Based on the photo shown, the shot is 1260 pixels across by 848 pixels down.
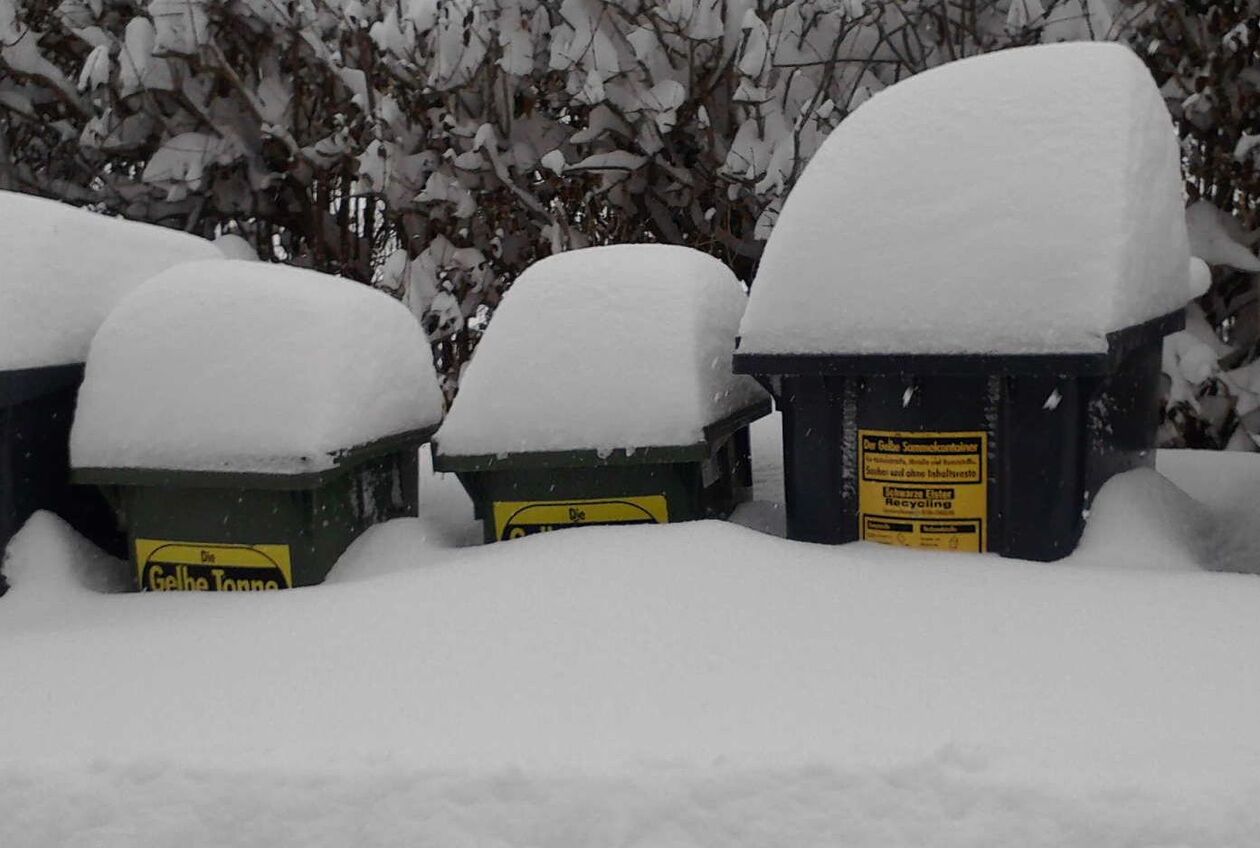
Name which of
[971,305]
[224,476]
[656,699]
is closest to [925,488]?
[971,305]

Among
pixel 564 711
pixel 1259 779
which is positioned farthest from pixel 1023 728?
pixel 564 711

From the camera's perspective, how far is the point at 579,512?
2848mm

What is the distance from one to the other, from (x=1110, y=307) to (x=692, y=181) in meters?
2.39

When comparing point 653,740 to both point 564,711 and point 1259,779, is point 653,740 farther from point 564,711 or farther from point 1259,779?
point 1259,779

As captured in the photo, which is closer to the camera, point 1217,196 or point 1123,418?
point 1123,418

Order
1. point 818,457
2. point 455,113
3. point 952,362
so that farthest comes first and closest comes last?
point 455,113 < point 818,457 < point 952,362

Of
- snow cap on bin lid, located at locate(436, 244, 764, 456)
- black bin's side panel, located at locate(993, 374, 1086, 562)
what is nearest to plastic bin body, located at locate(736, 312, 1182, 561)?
black bin's side panel, located at locate(993, 374, 1086, 562)

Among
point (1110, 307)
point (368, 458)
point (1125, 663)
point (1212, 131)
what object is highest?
point (1212, 131)

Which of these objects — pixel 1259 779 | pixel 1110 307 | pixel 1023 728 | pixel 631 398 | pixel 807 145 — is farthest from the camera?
pixel 807 145

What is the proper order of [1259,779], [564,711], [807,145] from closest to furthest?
[1259,779]
[564,711]
[807,145]

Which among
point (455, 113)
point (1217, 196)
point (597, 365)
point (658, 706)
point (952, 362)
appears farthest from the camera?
point (455, 113)

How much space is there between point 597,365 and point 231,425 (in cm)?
91

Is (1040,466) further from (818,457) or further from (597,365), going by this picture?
(597,365)

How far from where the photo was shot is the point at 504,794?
1.66m
